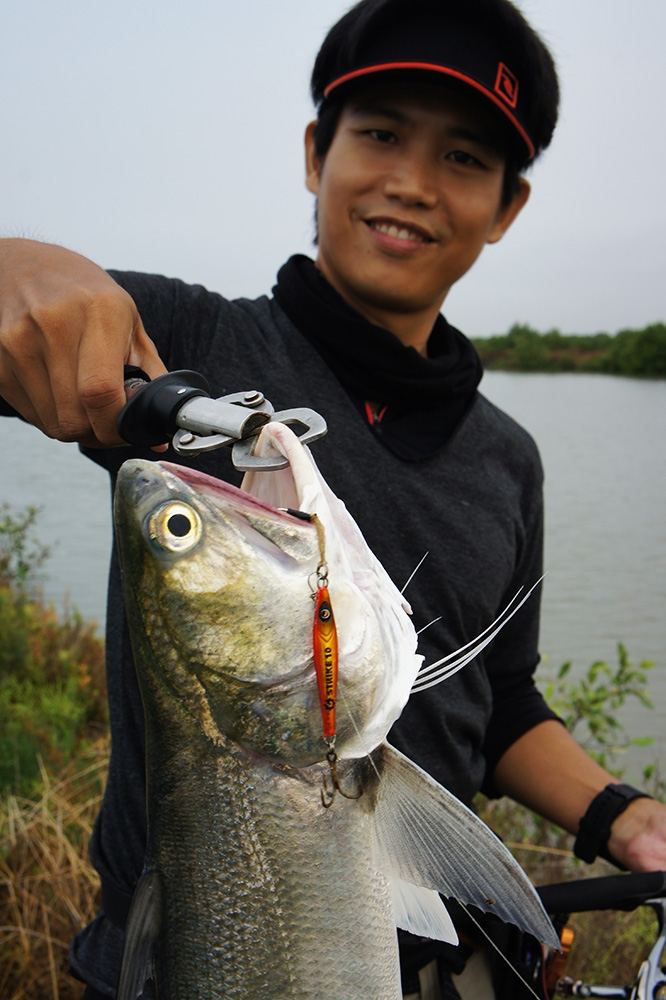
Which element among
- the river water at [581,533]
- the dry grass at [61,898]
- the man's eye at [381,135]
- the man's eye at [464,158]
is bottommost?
the dry grass at [61,898]

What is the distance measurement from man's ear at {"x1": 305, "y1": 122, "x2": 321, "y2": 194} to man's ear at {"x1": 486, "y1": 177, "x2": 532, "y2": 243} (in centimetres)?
59

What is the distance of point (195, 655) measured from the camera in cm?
144

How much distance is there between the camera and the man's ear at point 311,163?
294 cm

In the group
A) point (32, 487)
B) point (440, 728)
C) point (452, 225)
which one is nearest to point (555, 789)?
point (440, 728)

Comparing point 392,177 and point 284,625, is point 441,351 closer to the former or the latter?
point 392,177

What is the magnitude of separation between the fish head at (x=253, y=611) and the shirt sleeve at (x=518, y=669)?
1.65m

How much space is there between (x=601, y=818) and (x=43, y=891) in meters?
2.34

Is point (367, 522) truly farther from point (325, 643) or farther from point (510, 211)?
point (510, 211)

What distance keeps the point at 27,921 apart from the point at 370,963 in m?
2.71

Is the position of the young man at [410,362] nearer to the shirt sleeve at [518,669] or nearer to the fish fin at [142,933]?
the shirt sleeve at [518,669]

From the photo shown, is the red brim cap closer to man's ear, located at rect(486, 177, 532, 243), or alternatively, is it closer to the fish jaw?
man's ear, located at rect(486, 177, 532, 243)

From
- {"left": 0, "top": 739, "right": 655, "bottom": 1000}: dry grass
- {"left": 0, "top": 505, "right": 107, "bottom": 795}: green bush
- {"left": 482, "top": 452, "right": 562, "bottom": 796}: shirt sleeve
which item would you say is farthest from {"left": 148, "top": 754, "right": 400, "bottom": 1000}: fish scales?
{"left": 0, "top": 505, "right": 107, "bottom": 795}: green bush

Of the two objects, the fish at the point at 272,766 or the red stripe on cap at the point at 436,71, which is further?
the red stripe on cap at the point at 436,71

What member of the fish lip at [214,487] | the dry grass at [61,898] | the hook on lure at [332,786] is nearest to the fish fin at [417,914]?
the hook on lure at [332,786]
